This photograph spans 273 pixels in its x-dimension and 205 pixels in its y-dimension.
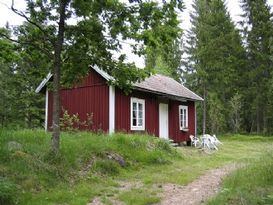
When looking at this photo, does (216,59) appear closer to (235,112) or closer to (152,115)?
(235,112)

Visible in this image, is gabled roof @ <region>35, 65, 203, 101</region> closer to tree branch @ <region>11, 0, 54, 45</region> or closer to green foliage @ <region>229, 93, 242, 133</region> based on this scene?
tree branch @ <region>11, 0, 54, 45</region>

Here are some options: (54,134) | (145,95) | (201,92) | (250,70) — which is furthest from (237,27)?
(54,134)

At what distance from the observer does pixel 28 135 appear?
1169 centimetres

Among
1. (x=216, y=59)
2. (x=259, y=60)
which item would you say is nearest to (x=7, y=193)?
(x=216, y=59)

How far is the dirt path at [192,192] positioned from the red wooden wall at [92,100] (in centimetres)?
847

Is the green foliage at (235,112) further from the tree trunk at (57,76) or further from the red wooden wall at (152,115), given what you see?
the tree trunk at (57,76)

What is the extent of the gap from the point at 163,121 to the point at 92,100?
521 cm

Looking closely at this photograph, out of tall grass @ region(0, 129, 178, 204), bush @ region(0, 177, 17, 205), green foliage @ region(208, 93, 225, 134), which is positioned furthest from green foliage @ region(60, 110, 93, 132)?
green foliage @ region(208, 93, 225, 134)

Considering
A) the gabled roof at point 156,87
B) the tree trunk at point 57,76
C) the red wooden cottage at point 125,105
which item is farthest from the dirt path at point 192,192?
the gabled roof at point 156,87

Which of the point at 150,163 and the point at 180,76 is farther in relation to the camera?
the point at 180,76

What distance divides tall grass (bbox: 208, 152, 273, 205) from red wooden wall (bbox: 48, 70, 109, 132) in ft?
32.6

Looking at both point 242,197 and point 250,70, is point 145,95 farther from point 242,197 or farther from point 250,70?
point 250,70

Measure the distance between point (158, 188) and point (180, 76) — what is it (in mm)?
36354

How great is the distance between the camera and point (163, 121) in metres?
22.3
